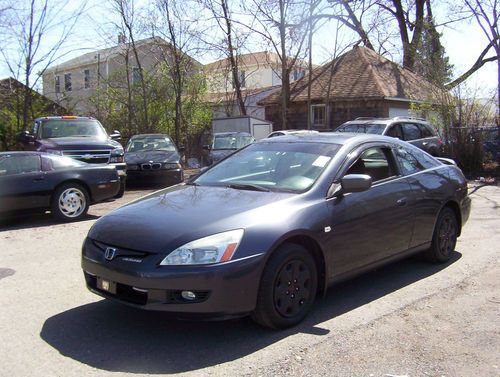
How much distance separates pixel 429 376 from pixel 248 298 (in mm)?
1338

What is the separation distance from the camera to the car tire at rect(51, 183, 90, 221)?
9148mm

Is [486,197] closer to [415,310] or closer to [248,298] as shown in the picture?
[415,310]

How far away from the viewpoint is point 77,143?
12.5m

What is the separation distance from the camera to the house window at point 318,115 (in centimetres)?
2589

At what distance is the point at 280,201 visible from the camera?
14.5 feet

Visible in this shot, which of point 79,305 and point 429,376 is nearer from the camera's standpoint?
point 429,376

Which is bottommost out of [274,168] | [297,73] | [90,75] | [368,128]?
[274,168]

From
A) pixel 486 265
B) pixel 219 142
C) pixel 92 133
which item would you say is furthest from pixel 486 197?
pixel 92 133

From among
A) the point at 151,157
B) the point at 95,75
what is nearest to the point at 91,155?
the point at 151,157

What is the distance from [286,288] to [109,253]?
1410 mm

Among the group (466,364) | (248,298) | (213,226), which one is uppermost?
(213,226)

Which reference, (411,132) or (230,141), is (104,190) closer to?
(230,141)

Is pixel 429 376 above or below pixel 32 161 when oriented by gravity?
below

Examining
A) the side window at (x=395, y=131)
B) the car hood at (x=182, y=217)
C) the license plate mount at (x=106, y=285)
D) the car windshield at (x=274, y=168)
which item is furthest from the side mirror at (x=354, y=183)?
the side window at (x=395, y=131)
